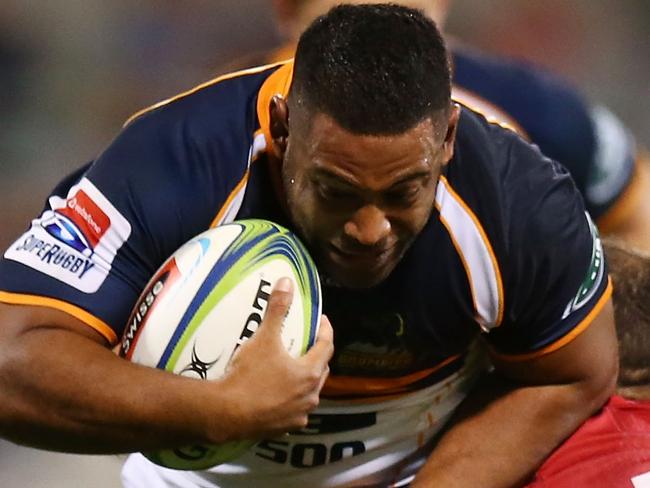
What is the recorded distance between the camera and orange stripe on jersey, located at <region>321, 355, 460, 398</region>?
1.56 metres

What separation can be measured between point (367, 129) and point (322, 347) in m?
0.25

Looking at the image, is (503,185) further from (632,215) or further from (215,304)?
(632,215)

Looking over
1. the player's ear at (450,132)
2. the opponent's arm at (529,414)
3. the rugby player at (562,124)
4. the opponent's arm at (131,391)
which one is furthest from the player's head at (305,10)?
the opponent's arm at (131,391)

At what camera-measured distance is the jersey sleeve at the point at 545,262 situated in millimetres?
1434

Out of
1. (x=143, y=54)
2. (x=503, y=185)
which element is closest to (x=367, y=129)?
(x=503, y=185)

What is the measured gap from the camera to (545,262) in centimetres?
145

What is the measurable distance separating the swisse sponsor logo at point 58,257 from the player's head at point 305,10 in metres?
0.58

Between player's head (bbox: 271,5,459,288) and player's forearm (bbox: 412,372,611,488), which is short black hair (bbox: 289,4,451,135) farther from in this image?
player's forearm (bbox: 412,372,611,488)

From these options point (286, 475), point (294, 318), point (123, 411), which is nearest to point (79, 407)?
point (123, 411)

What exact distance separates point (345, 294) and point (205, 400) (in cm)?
26

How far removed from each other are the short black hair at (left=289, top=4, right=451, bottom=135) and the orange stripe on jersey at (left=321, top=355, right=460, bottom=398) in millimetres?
420

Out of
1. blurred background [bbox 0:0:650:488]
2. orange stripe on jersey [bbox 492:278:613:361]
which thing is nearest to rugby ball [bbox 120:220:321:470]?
orange stripe on jersey [bbox 492:278:613:361]

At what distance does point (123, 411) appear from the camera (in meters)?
1.27

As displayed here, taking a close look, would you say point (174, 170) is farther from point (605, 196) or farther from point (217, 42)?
point (217, 42)
